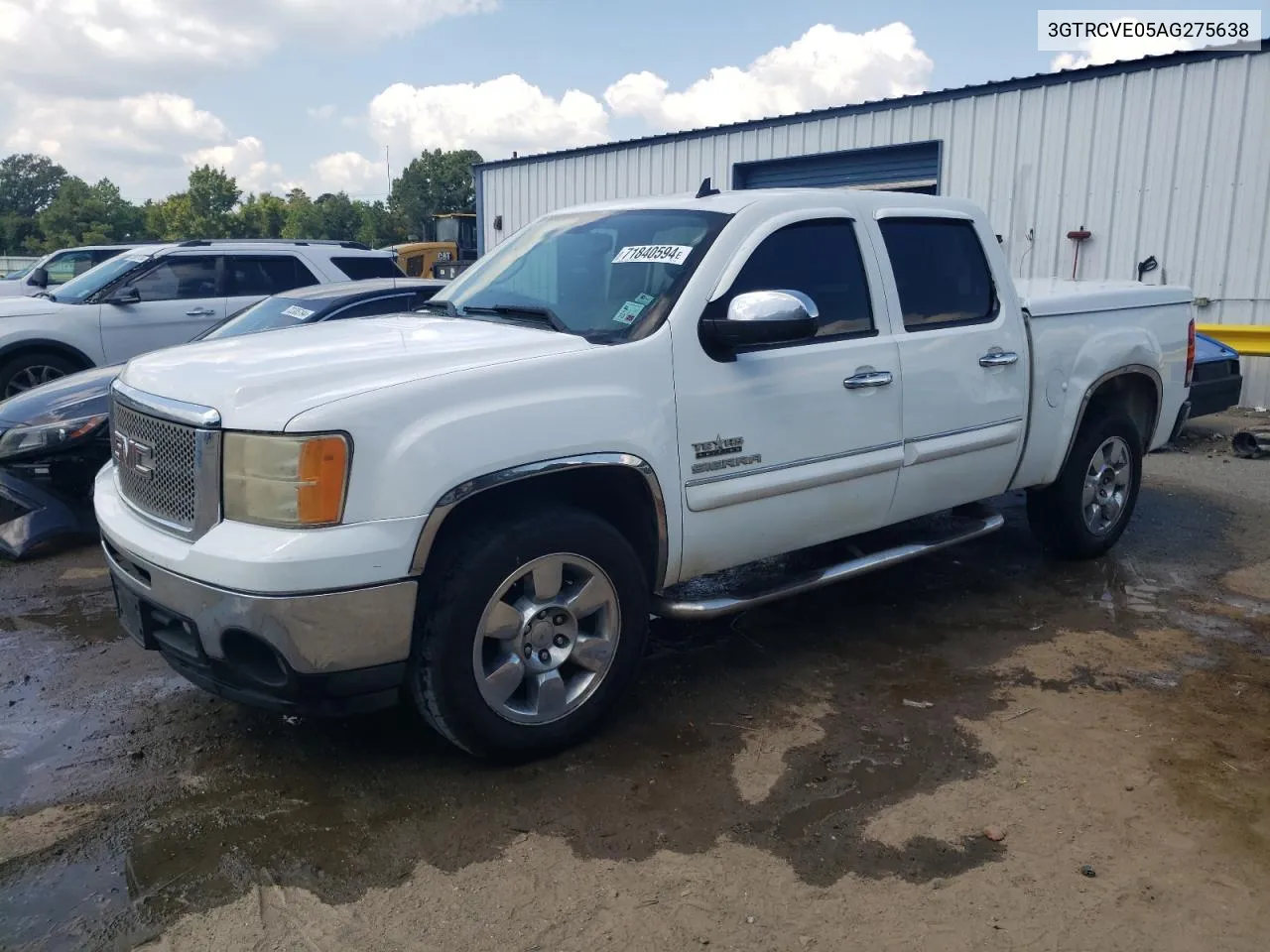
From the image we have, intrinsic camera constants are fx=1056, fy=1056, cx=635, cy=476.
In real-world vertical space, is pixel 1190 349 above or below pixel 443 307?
below

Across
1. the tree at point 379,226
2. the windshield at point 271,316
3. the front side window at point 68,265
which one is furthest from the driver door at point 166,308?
the tree at point 379,226

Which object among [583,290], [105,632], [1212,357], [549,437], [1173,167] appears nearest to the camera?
[549,437]

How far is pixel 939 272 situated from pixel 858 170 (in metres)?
11.1

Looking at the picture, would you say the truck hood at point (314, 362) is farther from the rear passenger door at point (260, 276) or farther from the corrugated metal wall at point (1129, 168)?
the corrugated metal wall at point (1129, 168)

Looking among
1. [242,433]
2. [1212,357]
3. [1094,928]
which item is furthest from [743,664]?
[1212,357]

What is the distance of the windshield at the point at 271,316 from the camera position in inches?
276

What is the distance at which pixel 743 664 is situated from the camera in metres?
4.48

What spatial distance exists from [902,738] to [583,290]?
2038 mm

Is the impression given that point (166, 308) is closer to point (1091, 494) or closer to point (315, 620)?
point (315, 620)

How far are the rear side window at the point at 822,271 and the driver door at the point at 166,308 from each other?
7.11 m

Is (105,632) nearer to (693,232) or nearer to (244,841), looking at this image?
(244,841)

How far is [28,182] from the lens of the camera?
4648 inches

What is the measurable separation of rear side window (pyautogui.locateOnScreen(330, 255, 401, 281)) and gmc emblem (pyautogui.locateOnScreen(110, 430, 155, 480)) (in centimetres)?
Result: 722

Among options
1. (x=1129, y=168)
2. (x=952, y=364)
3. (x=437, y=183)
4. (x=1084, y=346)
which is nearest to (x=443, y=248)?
(x=1129, y=168)
